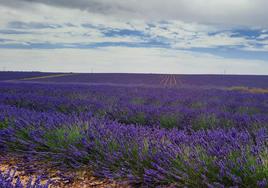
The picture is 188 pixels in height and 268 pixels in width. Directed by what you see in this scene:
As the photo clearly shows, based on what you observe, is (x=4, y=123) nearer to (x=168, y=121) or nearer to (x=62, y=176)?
(x=62, y=176)

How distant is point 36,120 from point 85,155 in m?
1.42

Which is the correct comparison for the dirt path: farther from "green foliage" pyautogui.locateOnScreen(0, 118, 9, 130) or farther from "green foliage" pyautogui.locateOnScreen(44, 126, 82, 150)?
"green foliage" pyautogui.locateOnScreen(0, 118, 9, 130)

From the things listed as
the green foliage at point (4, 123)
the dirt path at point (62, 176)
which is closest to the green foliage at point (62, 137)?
the dirt path at point (62, 176)

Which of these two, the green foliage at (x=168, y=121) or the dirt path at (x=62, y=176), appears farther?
the green foliage at (x=168, y=121)

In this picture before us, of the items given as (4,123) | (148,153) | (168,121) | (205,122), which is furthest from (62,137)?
(205,122)

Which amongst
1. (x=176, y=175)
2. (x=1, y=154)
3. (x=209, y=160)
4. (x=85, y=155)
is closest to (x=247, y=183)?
(x=209, y=160)

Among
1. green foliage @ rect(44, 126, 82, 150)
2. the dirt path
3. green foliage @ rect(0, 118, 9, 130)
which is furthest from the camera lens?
green foliage @ rect(0, 118, 9, 130)

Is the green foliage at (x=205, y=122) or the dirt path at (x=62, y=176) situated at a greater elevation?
the green foliage at (x=205, y=122)

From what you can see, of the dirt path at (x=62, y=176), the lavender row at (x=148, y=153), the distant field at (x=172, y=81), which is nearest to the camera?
the lavender row at (x=148, y=153)

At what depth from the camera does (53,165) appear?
3.26m

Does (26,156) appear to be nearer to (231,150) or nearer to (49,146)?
(49,146)

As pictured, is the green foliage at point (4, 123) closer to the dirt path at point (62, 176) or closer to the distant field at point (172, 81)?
the dirt path at point (62, 176)

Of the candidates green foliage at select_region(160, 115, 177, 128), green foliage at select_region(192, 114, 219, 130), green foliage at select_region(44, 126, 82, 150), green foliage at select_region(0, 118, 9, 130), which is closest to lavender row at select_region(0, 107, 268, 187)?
green foliage at select_region(44, 126, 82, 150)

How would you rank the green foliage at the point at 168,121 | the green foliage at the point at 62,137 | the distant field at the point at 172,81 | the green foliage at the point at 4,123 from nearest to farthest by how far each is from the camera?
the green foliage at the point at 62,137 < the green foliage at the point at 4,123 < the green foliage at the point at 168,121 < the distant field at the point at 172,81
